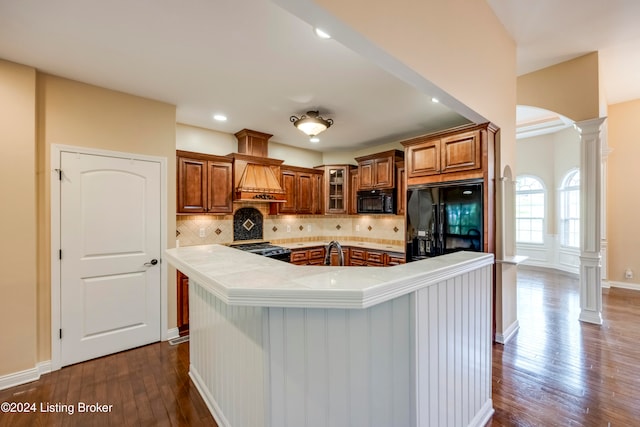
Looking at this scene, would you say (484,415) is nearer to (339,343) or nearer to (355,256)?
(339,343)

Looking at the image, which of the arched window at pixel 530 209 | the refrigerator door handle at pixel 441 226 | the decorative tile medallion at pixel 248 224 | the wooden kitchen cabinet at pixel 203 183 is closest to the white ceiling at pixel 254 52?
the wooden kitchen cabinet at pixel 203 183

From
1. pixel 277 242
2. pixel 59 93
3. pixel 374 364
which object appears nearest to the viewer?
pixel 374 364

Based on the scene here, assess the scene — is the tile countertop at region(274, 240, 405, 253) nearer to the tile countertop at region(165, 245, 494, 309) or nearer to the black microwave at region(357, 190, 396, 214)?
the black microwave at region(357, 190, 396, 214)

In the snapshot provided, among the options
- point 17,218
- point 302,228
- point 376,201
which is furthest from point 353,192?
point 17,218

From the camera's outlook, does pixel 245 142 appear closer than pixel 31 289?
No

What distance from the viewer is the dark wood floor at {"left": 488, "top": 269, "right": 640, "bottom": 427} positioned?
1.98 metres

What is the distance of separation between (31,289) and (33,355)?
2.02 ft

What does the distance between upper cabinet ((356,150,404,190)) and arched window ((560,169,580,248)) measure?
15.4ft

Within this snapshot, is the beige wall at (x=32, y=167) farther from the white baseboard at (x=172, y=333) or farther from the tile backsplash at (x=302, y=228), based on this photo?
the tile backsplash at (x=302, y=228)

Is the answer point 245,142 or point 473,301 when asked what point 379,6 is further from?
point 245,142

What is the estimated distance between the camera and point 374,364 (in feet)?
4.33

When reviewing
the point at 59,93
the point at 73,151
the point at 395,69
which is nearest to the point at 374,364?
the point at 395,69

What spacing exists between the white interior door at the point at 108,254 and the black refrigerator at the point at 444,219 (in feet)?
11.0

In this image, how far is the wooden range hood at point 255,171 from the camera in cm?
416
